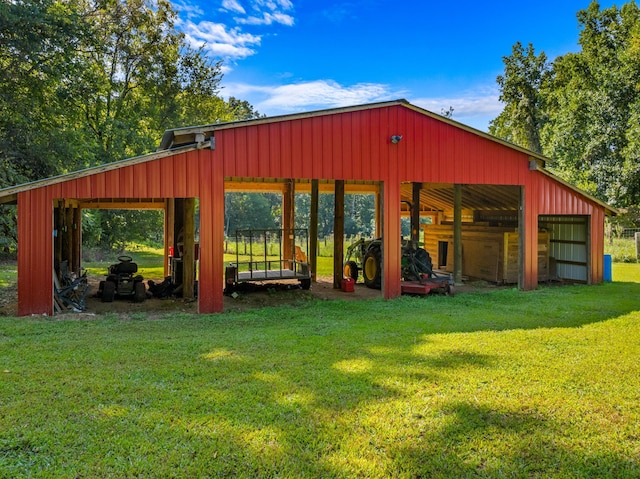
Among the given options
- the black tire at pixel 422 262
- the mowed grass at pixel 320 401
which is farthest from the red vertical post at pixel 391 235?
the mowed grass at pixel 320 401

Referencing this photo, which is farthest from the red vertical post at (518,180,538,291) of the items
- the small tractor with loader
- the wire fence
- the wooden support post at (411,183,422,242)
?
the wire fence

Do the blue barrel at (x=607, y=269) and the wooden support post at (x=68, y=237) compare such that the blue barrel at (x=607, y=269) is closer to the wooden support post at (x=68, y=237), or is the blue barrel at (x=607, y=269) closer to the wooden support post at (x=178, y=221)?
the wooden support post at (x=178, y=221)

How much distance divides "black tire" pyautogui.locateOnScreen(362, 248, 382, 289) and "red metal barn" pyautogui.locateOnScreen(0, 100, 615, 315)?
1907 mm

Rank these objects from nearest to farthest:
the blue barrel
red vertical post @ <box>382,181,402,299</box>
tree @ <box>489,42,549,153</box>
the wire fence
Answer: red vertical post @ <box>382,181,402,299</box>
the blue barrel
the wire fence
tree @ <box>489,42,549,153</box>

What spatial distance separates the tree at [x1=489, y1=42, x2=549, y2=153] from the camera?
3180 centimetres

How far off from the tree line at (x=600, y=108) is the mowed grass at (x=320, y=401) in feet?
58.0

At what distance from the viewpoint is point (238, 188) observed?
13828mm

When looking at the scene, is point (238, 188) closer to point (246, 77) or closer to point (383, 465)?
point (383, 465)

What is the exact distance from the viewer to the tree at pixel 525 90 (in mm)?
31797

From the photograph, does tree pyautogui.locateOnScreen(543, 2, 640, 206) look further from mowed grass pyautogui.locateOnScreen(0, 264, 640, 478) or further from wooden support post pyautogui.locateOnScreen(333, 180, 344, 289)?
mowed grass pyautogui.locateOnScreen(0, 264, 640, 478)

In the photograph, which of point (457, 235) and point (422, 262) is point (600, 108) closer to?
point (457, 235)

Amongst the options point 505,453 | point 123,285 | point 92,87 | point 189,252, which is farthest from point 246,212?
point 505,453

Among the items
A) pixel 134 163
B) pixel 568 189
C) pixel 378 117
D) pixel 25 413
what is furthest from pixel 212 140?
pixel 568 189

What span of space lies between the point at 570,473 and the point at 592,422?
0.81m
